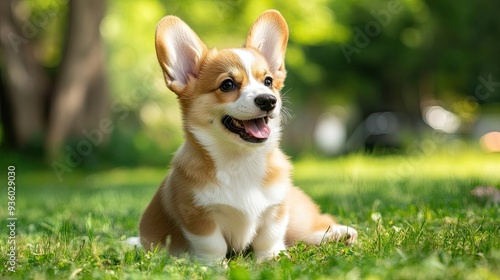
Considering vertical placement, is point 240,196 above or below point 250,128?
below

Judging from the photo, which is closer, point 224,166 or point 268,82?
point 224,166

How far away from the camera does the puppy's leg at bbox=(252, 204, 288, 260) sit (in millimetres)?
4035

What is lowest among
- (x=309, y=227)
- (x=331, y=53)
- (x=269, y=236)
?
(x=331, y=53)

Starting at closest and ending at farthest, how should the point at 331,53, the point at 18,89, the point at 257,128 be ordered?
the point at 257,128
the point at 18,89
the point at 331,53

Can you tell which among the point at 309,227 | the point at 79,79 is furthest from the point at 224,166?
the point at 79,79

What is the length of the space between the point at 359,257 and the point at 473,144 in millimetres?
14059

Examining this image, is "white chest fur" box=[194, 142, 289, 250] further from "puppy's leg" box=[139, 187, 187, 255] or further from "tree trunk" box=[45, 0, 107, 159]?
"tree trunk" box=[45, 0, 107, 159]

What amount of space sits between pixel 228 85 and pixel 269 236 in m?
0.88

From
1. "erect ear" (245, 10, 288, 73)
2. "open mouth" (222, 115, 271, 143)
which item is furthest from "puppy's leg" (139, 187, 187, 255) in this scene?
"erect ear" (245, 10, 288, 73)

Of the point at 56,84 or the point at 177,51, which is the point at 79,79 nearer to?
the point at 56,84

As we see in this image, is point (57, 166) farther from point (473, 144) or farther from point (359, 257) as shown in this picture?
point (359, 257)

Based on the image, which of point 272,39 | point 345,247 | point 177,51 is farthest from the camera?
point 272,39

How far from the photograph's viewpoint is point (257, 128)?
4.06 m

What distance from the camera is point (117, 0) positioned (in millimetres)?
21000
